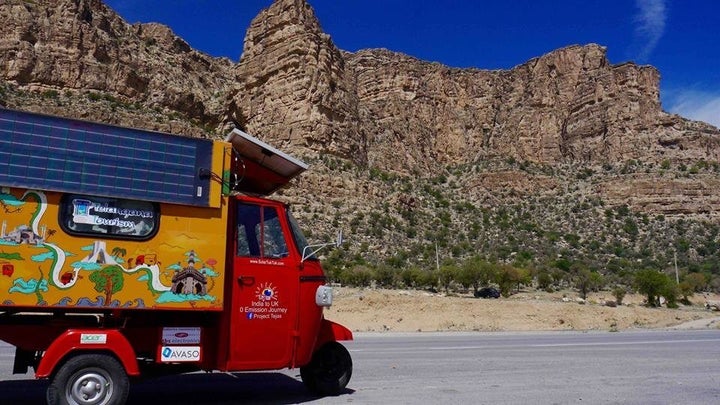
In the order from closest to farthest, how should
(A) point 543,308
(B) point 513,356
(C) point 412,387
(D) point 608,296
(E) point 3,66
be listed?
(C) point 412,387
(B) point 513,356
(A) point 543,308
(D) point 608,296
(E) point 3,66

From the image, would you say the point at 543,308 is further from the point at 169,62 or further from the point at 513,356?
the point at 169,62

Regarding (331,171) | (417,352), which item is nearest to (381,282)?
(331,171)

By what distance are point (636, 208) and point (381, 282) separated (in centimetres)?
4618

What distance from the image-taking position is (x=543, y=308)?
30609 millimetres

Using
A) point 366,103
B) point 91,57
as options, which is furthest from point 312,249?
point 366,103

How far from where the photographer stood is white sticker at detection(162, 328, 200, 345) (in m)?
6.50

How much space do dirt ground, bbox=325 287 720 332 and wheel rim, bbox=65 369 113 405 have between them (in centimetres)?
2037

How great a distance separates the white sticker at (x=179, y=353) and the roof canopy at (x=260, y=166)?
2.13 metres

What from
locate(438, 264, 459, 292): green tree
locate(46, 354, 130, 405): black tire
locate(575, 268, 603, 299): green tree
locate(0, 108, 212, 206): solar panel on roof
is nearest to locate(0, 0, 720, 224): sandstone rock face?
locate(438, 264, 459, 292): green tree

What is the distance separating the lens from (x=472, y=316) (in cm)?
2894

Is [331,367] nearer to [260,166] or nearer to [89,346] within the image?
[260,166]

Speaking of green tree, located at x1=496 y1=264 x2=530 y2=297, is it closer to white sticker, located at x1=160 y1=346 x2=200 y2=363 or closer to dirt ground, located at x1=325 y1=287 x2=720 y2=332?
dirt ground, located at x1=325 y1=287 x2=720 y2=332

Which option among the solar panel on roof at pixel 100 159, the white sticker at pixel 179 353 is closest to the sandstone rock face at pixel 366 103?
the solar panel on roof at pixel 100 159

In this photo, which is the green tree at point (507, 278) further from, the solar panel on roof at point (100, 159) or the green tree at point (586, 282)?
the solar panel on roof at point (100, 159)
